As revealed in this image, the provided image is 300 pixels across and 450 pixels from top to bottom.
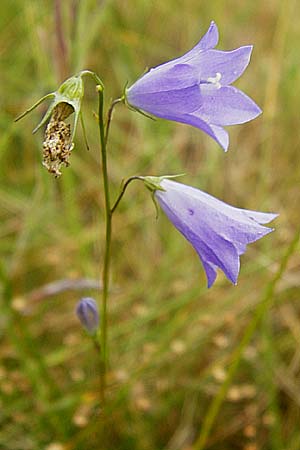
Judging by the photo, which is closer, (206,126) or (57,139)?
(57,139)

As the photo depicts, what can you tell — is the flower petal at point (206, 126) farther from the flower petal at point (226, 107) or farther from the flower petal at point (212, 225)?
the flower petal at point (212, 225)

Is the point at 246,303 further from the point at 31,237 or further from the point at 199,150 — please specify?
the point at 199,150

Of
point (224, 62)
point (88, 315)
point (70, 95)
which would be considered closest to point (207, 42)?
point (224, 62)

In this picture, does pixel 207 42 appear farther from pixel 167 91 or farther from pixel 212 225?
pixel 212 225

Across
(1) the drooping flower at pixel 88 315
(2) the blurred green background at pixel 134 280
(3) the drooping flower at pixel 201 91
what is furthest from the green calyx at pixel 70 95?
(2) the blurred green background at pixel 134 280

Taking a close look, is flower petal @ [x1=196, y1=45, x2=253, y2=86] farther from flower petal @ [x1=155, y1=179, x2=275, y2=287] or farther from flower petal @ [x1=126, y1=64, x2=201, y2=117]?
flower petal @ [x1=155, y1=179, x2=275, y2=287]
